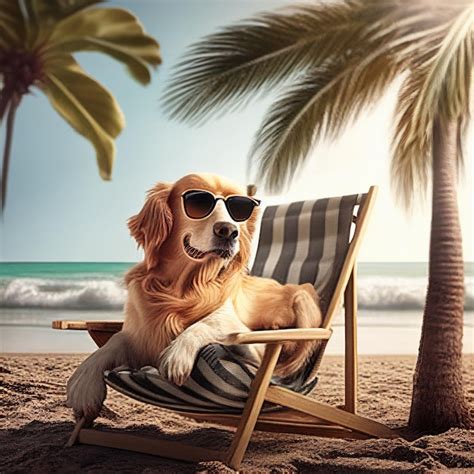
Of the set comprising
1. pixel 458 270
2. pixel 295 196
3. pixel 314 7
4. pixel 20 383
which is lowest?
pixel 20 383

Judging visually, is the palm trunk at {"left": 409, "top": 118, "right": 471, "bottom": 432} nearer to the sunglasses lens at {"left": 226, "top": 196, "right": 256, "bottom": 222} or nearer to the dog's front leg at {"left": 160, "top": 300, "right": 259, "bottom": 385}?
the sunglasses lens at {"left": 226, "top": 196, "right": 256, "bottom": 222}

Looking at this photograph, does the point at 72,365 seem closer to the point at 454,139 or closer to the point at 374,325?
the point at 374,325

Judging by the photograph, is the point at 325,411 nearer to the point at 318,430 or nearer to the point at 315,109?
the point at 318,430

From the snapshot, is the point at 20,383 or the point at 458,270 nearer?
the point at 458,270

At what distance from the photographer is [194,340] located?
100 inches

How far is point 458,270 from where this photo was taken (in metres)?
3.85

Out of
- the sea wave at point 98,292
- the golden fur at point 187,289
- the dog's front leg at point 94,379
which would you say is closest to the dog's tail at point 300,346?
the golden fur at point 187,289

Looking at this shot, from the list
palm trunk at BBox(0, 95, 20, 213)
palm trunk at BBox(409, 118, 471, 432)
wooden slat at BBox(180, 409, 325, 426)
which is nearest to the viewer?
wooden slat at BBox(180, 409, 325, 426)

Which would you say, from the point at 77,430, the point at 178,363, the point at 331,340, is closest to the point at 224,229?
the point at 178,363

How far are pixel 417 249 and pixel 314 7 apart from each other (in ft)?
7.64

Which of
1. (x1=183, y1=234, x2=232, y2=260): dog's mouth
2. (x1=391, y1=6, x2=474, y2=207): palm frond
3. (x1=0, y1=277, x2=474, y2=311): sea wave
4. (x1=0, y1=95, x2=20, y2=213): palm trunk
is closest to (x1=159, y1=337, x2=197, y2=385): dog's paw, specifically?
(x1=183, y1=234, x2=232, y2=260): dog's mouth

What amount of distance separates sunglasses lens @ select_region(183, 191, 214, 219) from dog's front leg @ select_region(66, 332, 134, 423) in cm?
49

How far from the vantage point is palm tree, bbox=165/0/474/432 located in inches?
152

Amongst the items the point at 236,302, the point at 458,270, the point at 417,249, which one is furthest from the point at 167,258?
the point at 417,249
